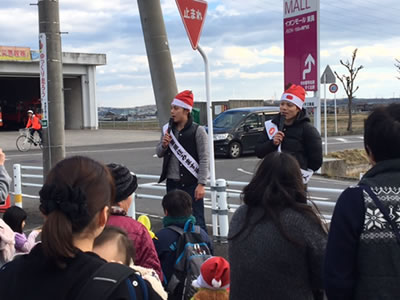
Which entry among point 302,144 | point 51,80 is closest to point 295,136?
point 302,144

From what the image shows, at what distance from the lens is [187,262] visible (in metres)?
3.72

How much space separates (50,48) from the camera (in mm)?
7781

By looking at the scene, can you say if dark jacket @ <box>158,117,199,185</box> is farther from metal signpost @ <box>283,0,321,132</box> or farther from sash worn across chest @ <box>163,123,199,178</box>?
metal signpost @ <box>283,0,321,132</box>

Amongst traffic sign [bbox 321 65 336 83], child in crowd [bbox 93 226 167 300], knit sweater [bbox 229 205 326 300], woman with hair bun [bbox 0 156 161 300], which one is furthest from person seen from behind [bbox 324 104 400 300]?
traffic sign [bbox 321 65 336 83]

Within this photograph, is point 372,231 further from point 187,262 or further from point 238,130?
point 238,130

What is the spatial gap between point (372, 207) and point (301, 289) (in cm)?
62

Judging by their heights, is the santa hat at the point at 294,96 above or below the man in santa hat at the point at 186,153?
above

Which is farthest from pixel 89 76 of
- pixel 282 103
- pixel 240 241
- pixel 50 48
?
pixel 240 241

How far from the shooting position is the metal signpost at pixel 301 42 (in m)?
8.50

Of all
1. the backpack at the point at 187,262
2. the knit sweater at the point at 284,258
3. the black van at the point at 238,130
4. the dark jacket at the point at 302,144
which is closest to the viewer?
the knit sweater at the point at 284,258

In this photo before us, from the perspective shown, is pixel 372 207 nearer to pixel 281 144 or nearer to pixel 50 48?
pixel 281 144

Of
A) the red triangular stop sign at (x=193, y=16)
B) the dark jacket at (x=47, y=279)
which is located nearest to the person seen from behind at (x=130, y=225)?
the dark jacket at (x=47, y=279)

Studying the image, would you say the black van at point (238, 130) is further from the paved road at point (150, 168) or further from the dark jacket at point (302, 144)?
the dark jacket at point (302, 144)

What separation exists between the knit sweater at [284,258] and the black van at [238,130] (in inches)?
655
